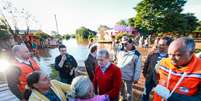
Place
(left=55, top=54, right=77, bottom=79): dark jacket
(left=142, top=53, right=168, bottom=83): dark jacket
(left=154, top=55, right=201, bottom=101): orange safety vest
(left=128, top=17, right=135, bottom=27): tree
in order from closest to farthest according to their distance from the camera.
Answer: (left=154, top=55, right=201, bottom=101): orange safety vest < (left=142, top=53, right=168, bottom=83): dark jacket < (left=55, top=54, right=77, bottom=79): dark jacket < (left=128, top=17, right=135, bottom=27): tree

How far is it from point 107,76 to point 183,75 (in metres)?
1.52

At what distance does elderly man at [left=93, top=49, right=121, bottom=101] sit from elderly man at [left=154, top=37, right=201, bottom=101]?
1.29 m

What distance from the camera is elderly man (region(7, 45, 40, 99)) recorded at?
3821 millimetres

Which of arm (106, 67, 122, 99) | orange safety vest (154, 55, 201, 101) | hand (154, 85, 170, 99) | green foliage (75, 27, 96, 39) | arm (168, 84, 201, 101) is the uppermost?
orange safety vest (154, 55, 201, 101)

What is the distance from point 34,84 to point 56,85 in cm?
42

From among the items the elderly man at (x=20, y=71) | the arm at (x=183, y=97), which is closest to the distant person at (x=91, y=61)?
A: the elderly man at (x=20, y=71)

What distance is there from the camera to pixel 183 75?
2.46m

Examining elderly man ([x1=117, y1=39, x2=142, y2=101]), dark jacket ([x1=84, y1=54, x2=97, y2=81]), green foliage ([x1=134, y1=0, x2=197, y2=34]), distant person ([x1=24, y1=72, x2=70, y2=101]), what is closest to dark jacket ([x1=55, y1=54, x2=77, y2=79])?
dark jacket ([x1=84, y1=54, x2=97, y2=81])

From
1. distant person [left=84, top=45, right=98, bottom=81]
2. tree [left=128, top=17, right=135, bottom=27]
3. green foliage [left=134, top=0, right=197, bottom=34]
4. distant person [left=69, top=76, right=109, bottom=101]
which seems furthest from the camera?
tree [left=128, top=17, right=135, bottom=27]

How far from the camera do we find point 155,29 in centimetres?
3719

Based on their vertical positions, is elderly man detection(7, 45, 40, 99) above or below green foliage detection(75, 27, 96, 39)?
above

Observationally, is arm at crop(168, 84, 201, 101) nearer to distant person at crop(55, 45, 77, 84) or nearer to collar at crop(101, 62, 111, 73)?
collar at crop(101, 62, 111, 73)

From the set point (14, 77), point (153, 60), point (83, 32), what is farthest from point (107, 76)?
point (83, 32)

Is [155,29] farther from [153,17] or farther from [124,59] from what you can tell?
[124,59]
